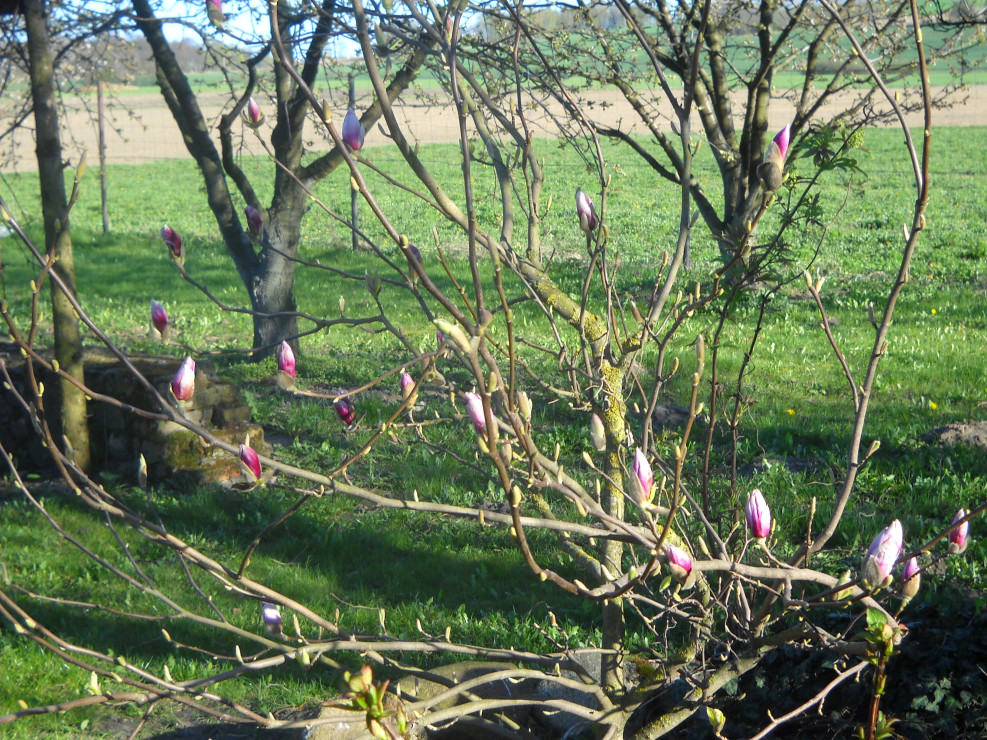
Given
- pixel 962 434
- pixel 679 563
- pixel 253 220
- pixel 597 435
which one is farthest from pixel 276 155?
pixel 679 563

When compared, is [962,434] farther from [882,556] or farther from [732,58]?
[732,58]

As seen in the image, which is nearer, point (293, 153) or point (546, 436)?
point (546, 436)

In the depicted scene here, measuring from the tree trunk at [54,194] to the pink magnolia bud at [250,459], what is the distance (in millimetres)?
3344

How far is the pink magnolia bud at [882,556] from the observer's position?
1295 mm

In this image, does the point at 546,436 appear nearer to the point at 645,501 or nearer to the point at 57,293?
the point at 57,293

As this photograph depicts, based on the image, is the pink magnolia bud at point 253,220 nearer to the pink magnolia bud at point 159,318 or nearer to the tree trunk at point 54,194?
the pink magnolia bud at point 159,318

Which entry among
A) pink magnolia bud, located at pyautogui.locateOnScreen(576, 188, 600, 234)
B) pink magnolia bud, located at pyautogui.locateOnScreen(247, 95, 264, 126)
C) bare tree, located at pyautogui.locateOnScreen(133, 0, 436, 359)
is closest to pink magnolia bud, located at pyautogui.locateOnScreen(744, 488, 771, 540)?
pink magnolia bud, located at pyautogui.locateOnScreen(576, 188, 600, 234)

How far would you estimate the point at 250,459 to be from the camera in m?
1.53

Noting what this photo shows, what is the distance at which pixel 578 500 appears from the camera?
1338 millimetres

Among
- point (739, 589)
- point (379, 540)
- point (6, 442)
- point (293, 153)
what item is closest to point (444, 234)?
point (293, 153)

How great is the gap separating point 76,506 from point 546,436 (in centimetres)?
259

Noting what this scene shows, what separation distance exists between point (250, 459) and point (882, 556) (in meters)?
1.06

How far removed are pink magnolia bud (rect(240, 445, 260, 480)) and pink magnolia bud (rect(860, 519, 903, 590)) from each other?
40.4 inches

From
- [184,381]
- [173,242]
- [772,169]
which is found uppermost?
[772,169]
